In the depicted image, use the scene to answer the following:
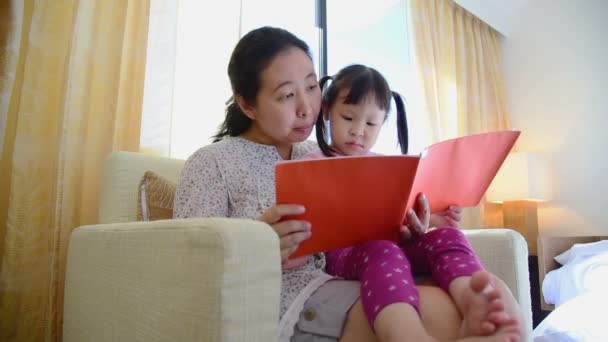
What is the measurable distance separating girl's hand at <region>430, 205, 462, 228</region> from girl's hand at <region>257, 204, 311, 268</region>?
458 mm

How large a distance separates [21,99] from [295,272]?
1.01 meters

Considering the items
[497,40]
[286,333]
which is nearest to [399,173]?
[286,333]

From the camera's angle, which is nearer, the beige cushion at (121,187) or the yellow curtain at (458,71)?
the beige cushion at (121,187)

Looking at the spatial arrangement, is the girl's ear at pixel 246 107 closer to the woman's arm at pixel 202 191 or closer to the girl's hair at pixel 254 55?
the girl's hair at pixel 254 55

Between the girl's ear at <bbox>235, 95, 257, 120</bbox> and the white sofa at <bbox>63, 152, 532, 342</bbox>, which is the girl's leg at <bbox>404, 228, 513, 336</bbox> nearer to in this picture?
the white sofa at <bbox>63, 152, 532, 342</bbox>

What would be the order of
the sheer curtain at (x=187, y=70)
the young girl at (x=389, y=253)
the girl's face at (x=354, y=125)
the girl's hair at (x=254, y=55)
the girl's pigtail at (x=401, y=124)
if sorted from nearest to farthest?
the young girl at (x=389, y=253), the girl's hair at (x=254, y=55), the girl's face at (x=354, y=125), the girl's pigtail at (x=401, y=124), the sheer curtain at (x=187, y=70)

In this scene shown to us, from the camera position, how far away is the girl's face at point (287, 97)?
0.89 meters

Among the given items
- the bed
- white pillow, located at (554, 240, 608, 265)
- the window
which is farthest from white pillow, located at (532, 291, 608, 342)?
the window

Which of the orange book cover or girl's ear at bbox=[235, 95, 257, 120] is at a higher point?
girl's ear at bbox=[235, 95, 257, 120]

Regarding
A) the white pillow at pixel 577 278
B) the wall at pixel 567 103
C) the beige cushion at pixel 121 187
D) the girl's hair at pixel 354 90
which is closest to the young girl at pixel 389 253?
the girl's hair at pixel 354 90

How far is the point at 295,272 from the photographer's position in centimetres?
78

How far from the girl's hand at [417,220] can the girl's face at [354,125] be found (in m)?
0.23

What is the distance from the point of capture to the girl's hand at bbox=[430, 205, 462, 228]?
3.18ft

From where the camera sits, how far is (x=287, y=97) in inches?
A: 35.4
